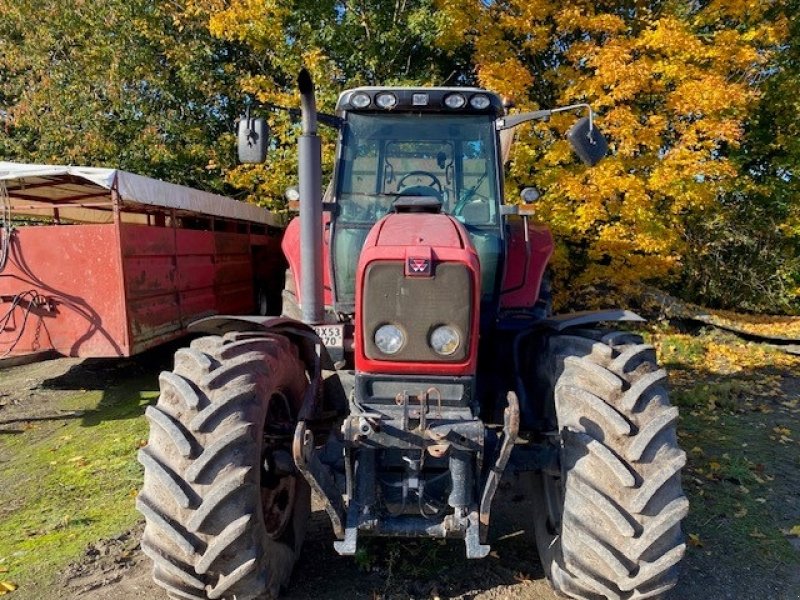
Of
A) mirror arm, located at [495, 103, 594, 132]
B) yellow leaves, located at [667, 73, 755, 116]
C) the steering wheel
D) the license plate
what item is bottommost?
the license plate

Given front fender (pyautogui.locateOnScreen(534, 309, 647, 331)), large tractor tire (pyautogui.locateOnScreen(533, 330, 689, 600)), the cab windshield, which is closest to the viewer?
large tractor tire (pyautogui.locateOnScreen(533, 330, 689, 600))

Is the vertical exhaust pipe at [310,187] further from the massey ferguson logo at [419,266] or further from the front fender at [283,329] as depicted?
the massey ferguson logo at [419,266]

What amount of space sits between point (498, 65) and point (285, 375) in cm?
800

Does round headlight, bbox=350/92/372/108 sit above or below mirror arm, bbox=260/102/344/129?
above

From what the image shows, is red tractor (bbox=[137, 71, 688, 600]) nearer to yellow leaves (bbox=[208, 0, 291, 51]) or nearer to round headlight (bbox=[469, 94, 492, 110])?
round headlight (bbox=[469, 94, 492, 110])

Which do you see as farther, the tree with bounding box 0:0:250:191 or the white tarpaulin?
the tree with bounding box 0:0:250:191

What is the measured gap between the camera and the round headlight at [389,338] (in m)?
2.91

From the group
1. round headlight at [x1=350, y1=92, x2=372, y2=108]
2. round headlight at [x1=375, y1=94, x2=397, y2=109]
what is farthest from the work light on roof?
round headlight at [x1=350, y1=92, x2=372, y2=108]

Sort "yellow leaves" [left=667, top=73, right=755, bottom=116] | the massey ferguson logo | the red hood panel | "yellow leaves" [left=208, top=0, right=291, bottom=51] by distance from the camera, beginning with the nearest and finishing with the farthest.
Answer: the massey ferguson logo < the red hood panel < "yellow leaves" [left=667, top=73, right=755, bottom=116] < "yellow leaves" [left=208, top=0, right=291, bottom=51]

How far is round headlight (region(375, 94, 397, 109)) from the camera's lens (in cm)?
406

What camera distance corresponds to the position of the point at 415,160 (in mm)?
4262

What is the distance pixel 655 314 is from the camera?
11398mm

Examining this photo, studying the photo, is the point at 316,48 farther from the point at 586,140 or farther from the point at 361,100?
the point at 586,140

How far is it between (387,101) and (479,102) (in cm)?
62
